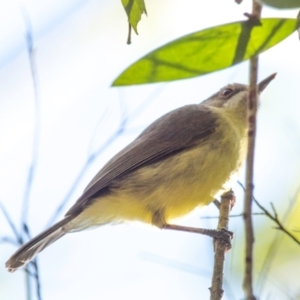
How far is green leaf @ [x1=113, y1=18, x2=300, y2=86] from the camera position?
1205 millimetres

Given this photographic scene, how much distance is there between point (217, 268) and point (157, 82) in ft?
5.07

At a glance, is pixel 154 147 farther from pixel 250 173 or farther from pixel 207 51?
pixel 207 51

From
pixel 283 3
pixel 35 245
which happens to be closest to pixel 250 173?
pixel 283 3

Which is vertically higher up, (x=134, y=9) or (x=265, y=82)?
(x=134, y=9)

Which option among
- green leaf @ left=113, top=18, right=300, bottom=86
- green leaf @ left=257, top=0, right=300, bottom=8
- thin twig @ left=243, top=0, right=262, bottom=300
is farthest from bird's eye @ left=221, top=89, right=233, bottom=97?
green leaf @ left=257, top=0, right=300, bottom=8

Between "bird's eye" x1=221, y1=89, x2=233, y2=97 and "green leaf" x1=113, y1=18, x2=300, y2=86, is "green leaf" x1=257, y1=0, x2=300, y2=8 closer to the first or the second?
"green leaf" x1=113, y1=18, x2=300, y2=86

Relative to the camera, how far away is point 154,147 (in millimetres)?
4035

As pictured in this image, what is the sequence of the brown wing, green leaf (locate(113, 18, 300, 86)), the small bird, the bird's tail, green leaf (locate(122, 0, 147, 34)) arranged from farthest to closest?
the brown wing, the small bird, the bird's tail, green leaf (locate(122, 0, 147, 34)), green leaf (locate(113, 18, 300, 86))

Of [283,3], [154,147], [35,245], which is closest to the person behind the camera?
[283,3]

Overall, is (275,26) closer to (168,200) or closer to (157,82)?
(157,82)

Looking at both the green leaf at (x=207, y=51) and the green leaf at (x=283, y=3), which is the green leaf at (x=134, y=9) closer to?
the green leaf at (x=207, y=51)

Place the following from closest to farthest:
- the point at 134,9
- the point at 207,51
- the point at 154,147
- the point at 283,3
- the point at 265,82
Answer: the point at 283,3, the point at 207,51, the point at 134,9, the point at 265,82, the point at 154,147

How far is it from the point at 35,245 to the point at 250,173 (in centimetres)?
256

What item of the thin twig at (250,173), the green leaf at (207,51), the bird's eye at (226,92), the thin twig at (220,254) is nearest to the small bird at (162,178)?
the thin twig at (220,254)
